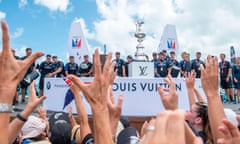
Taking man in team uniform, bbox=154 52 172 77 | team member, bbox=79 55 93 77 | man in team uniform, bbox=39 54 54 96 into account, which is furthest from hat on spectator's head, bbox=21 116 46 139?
man in team uniform, bbox=154 52 172 77

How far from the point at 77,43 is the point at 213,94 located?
1119 centimetres

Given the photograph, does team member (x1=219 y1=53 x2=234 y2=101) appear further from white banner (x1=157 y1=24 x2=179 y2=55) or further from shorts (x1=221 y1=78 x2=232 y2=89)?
white banner (x1=157 y1=24 x2=179 y2=55)

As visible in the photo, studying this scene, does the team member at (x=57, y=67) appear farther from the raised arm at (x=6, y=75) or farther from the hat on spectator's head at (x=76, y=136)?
the raised arm at (x=6, y=75)

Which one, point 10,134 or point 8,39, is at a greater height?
point 8,39

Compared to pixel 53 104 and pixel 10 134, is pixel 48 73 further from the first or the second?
pixel 10 134

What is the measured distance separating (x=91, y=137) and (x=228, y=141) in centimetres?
104

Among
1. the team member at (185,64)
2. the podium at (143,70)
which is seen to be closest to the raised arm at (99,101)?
the podium at (143,70)

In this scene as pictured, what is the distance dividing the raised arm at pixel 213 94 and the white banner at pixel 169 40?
11.3 m

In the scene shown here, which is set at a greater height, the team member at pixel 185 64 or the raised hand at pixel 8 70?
the team member at pixel 185 64

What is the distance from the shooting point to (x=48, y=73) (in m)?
10.6

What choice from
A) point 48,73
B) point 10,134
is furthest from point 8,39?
point 48,73

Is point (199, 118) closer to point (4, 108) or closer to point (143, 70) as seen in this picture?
point (4, 108)

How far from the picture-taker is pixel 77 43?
13.0m

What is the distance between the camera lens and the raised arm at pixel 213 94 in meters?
2.00
